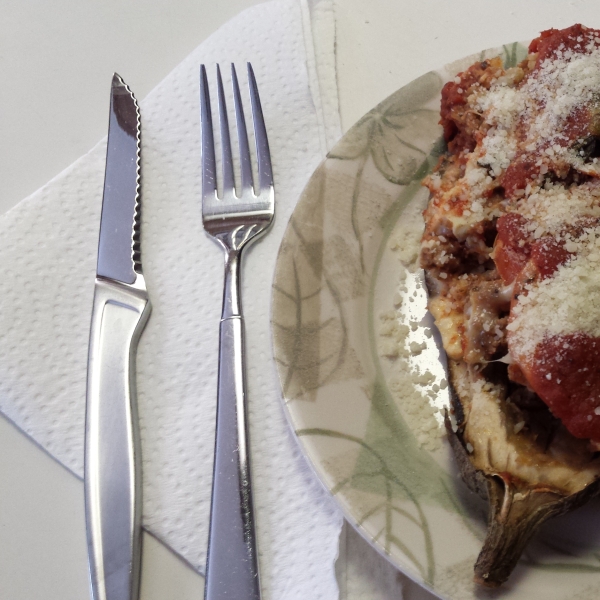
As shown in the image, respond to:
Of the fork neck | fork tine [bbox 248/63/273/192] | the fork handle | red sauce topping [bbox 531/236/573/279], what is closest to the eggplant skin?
red sauce topping [bbox 531/236/573/279]

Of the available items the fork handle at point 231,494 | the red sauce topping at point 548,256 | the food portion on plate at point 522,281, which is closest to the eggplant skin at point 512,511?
the food portion on plate at point 522,281

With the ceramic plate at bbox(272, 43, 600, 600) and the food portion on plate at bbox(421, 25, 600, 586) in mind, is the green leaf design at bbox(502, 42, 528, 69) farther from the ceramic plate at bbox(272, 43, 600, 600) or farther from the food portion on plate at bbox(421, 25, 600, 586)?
the food portion on plate at bbox(421, 25, 600, 586)

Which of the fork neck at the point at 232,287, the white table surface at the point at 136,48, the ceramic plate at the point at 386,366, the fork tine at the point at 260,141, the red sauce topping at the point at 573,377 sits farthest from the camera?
the white table surface at the point at 136,48

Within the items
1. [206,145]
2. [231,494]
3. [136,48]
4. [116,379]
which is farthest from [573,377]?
[136,48]

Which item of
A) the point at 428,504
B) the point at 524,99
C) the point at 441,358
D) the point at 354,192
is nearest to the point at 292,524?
the point at 428,504

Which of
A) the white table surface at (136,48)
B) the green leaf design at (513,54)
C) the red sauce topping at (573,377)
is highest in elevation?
the white table surface at (136,48)

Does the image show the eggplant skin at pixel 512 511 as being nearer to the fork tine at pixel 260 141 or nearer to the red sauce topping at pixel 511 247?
the red sauce topping at pixel 511 247

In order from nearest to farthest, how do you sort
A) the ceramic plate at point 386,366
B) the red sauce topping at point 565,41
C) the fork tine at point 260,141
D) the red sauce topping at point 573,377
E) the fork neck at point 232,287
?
the red sauce topping at point 573,377 → the ceramic plate at point 386,366 → the red sauce topping at point 565,41 → the fork neck at point 232,287 → the fork tine at point 260,141

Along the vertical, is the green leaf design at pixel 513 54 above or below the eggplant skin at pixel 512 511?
above
